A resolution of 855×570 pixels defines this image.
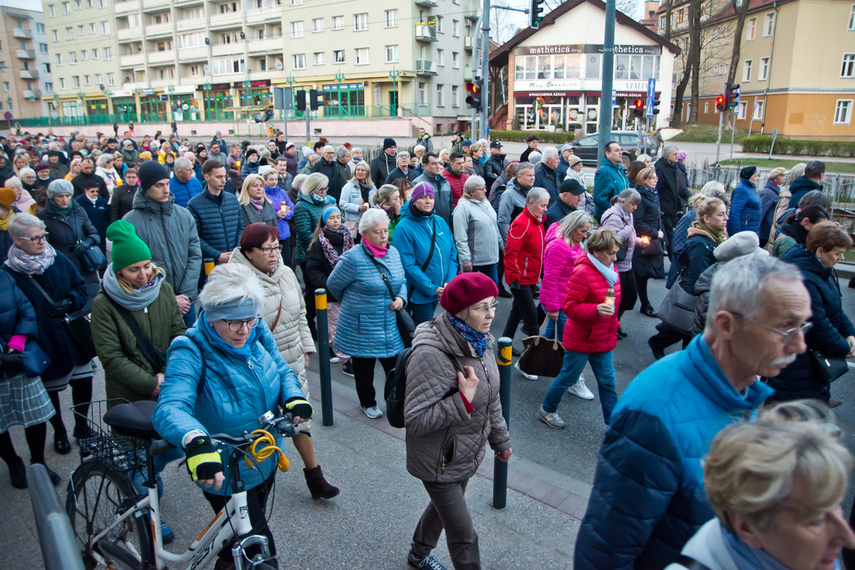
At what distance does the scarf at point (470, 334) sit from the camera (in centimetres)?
299

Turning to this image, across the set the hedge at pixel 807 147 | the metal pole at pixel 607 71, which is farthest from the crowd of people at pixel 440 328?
the hedge at pixel 807 147

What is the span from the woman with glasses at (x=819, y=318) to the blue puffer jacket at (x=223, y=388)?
3.39 meters

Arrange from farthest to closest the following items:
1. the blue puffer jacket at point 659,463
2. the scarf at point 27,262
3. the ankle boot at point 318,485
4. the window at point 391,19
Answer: the window at point 391,19 → the scarf at point 27,262 → the ankle boot at point 318,485 → the blue puffer jacket at point 659,463

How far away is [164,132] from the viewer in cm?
5703

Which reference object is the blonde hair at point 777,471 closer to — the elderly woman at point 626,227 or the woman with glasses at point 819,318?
the woman with glasses at point 819,318

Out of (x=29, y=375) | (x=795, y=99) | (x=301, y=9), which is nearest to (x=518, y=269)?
(x=29, y=375)

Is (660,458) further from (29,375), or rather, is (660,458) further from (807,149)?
(807,149)

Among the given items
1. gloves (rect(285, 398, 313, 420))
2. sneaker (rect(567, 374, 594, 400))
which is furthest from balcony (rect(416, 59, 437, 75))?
gloves (rect(285, 398, 313, 420))

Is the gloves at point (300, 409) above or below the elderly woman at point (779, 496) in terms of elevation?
below

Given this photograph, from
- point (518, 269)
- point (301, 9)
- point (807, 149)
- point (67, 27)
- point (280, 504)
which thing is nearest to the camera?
point (280, 504)

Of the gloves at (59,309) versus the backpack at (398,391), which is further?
the gloves at (59,309)

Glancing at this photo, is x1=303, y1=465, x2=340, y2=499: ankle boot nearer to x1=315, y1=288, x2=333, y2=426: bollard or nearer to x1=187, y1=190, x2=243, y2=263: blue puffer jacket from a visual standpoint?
x1=315, y1=288, x2=333, y2=426: bollard

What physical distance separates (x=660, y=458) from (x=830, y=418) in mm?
477

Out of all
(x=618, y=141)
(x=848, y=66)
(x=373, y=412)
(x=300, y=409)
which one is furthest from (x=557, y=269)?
(x=848, y=66)
